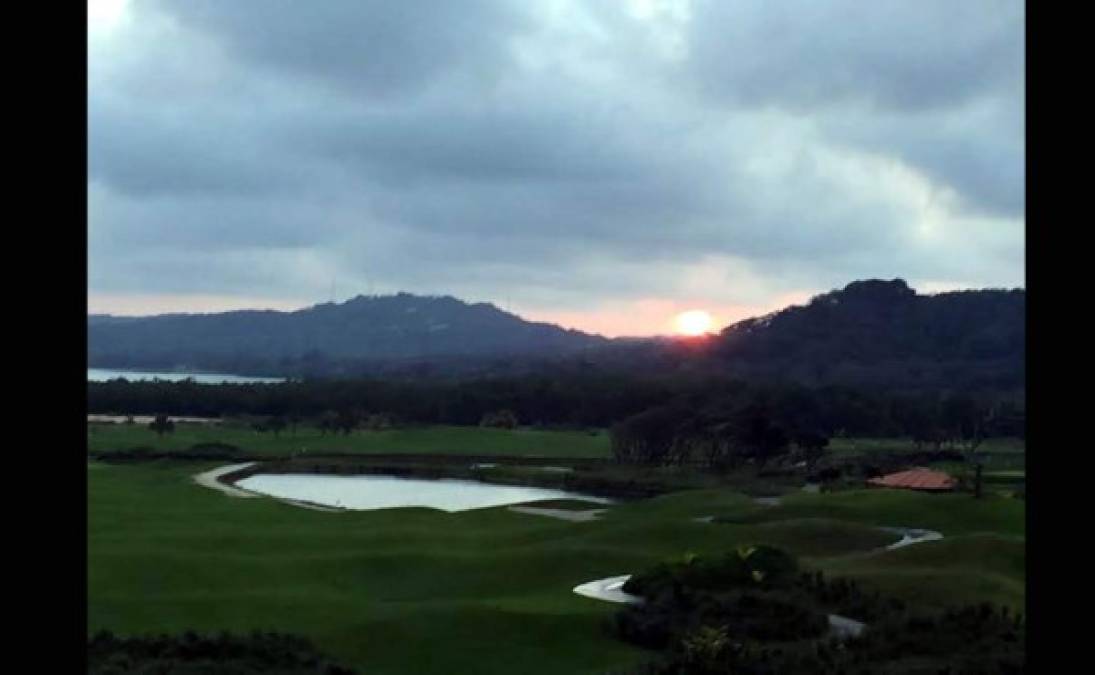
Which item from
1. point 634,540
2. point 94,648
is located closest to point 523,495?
point 634,540

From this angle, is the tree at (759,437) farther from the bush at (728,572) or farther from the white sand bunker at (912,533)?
the bush at (728,572)

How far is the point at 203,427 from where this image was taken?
306ft

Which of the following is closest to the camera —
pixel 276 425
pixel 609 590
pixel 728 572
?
pixel 728 572

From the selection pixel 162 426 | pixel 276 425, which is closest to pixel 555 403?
pixel 276 425

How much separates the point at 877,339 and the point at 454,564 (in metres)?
122

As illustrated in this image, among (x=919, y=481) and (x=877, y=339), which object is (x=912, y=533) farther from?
(x=877, y=339)

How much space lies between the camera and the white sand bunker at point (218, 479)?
49.2m

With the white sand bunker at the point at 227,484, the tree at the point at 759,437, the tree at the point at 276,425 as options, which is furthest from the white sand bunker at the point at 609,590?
the tree at the point at 276,425

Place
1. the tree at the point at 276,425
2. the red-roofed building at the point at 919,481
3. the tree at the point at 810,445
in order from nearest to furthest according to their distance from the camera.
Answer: the red-roofed building at the point at 919,481, the tree at the point at 810,445, the tree at the point at 276,425

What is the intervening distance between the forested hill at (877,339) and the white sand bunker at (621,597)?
99.6m

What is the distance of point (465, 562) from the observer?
2783cm

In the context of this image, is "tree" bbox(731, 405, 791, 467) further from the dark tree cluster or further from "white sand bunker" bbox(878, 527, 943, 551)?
the dark tree cluster

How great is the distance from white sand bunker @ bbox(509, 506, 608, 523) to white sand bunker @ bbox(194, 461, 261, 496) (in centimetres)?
1339
